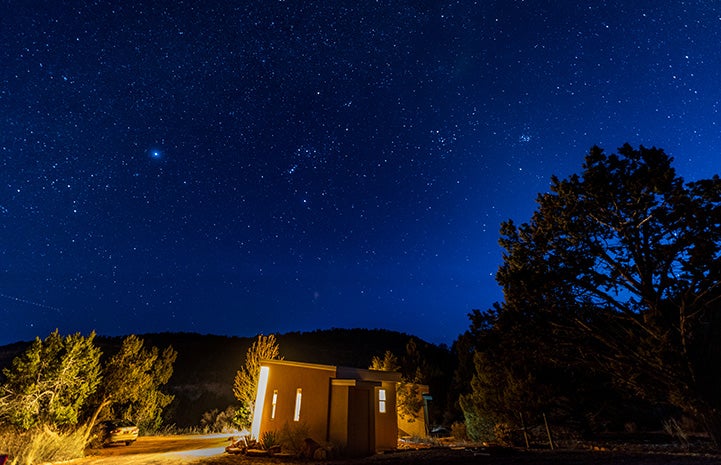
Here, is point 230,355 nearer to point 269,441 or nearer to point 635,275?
point 269,441

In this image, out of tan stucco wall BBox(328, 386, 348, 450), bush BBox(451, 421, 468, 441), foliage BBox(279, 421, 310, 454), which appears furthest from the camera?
bush BBox(451, 421, 468, 441)

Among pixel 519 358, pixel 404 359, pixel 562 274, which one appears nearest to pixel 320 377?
pixel 519 358

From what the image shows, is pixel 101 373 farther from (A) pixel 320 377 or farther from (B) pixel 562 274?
(B) pixel 562 274

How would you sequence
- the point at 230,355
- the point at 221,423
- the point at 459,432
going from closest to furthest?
the point at 459,432, the point at 221,423, the point at 230,355

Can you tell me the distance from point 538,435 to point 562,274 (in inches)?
353

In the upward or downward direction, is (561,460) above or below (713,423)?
below

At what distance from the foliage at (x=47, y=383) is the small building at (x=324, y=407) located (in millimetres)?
6798

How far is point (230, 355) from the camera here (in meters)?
63.7

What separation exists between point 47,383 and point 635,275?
2047 cm

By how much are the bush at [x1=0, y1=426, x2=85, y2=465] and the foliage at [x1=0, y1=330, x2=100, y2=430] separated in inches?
30.9

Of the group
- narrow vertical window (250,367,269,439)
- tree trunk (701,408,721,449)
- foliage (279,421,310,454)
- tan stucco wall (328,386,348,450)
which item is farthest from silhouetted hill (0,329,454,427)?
tree trunk (701,408,721,449)

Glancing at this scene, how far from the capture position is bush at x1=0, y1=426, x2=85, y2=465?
30.8 feet

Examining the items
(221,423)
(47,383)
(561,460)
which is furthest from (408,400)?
(47,383)

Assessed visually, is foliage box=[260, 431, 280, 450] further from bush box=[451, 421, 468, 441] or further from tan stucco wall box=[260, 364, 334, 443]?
bush box=[451, 421, 468, 441]
